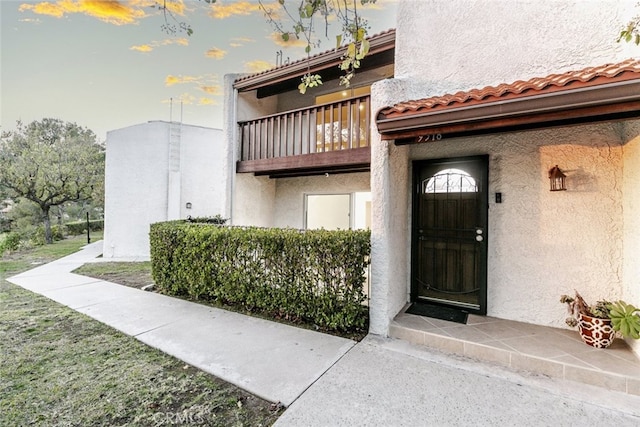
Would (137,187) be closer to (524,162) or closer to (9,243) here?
(9,243)

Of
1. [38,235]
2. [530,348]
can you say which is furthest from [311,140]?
[38,235]

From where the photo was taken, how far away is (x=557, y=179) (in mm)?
4262

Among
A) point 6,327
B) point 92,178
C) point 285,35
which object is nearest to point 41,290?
point 6,327

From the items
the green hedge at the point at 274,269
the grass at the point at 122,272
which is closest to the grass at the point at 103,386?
the green hedge at the point at 274,269

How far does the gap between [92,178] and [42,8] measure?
14177 millimetres

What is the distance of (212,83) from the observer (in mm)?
10516

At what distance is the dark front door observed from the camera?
4.92m

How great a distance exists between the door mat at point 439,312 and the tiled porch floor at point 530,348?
14 centimetres

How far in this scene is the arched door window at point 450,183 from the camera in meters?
5.07

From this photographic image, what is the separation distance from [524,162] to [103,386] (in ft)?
21.8

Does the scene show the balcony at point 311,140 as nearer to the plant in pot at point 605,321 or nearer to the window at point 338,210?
the window at point 338,210

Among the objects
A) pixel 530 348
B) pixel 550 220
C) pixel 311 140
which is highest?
pixel 311 140

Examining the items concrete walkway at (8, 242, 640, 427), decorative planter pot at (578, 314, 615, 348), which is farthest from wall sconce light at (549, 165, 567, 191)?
concrete walkway at (8, 242, 640, 427)

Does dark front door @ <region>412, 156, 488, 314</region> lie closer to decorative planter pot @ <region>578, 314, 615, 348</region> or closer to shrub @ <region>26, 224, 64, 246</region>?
decorative planter pot @ <region>578, 314, 615, 348</region>
